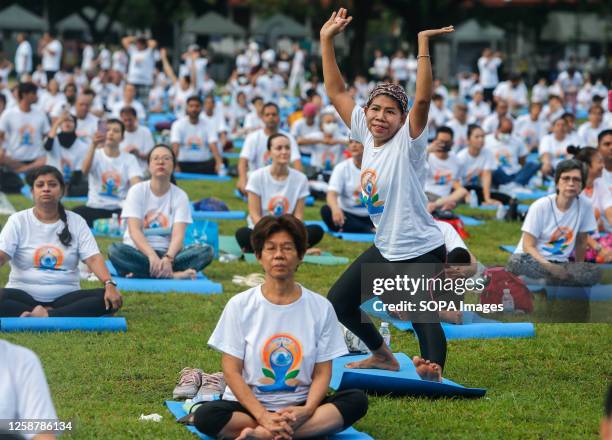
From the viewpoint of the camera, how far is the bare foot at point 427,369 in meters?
6.75

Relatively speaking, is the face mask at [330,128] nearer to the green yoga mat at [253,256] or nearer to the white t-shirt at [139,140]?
the white t-shirt at [139,140]

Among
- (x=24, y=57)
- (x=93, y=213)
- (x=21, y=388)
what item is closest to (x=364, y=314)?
(x=21, y=388)

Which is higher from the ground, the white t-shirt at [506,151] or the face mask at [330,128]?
the face mask at [330,128]

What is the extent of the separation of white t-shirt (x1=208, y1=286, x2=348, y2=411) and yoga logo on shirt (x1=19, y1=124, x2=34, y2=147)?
11.8 metres

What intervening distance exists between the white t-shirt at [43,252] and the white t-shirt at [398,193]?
2.60 m

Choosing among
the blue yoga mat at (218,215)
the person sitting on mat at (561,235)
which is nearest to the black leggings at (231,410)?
the person sitting on mat at (561,235)

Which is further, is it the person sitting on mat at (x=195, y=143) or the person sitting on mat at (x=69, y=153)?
the person sitting on mat at (x=195, y=143)

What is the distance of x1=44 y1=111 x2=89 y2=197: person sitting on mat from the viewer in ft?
49.5

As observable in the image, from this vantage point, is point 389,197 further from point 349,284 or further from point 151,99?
point 151,99

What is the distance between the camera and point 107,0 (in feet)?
176

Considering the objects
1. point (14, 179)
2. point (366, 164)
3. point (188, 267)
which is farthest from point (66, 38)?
point (366, 164)

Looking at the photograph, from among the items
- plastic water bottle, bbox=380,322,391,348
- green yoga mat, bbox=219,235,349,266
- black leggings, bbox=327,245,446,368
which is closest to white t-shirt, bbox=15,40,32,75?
green yoga mat, bbox=219,235,349,266

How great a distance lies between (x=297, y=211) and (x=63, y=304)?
3.40 meters

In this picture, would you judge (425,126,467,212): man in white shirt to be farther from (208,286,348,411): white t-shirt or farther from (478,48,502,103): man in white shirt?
(478,48,502,103): man in white shirt
